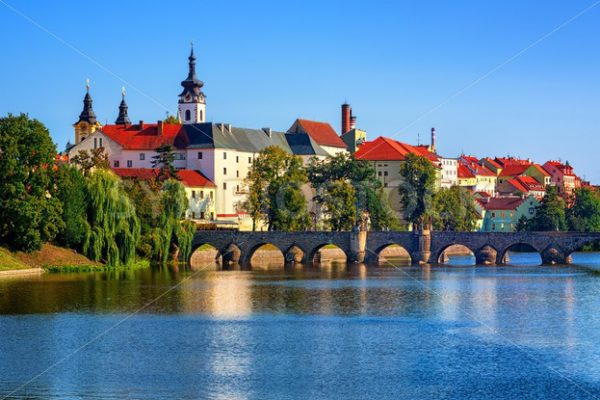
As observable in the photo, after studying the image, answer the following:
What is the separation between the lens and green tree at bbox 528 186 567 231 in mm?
117250

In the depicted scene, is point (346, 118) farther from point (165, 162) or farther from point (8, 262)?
point (8, 262)

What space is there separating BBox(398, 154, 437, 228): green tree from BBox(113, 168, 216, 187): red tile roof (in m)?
19.1

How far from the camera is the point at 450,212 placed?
4427 inches

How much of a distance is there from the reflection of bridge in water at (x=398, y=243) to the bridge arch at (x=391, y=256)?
0.70ft

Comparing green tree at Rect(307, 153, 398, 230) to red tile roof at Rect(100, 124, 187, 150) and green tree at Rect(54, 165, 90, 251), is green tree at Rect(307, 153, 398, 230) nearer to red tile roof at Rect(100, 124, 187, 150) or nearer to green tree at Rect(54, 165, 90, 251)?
red tile roof at Rect(100, 124, 187, 150)

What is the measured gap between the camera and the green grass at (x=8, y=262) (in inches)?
2692

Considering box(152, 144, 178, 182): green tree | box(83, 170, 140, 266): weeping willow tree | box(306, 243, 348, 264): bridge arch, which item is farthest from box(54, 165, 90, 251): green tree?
box(152, 144, 178, 182): green tree

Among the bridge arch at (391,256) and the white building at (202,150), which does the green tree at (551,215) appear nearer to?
the bridge arch at (391,256)

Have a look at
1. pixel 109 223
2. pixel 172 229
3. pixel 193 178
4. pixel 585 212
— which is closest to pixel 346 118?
pixel 585 212

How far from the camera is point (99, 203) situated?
75.3 m

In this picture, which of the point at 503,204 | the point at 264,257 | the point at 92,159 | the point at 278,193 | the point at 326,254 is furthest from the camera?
the point at 503,204

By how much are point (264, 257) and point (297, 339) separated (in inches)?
2128


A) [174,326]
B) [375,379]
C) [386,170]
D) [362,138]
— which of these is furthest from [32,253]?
[362,138]

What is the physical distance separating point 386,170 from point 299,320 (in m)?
85.9
